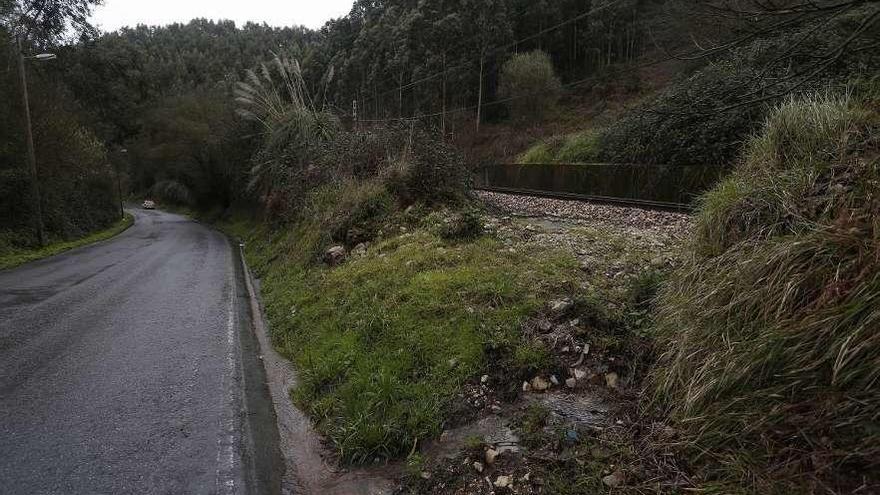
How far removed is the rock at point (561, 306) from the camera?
4.58 metres

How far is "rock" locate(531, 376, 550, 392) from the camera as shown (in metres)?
3.89

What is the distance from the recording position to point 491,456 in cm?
Answer: 336

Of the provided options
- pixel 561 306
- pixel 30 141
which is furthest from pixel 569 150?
pixel 30 141

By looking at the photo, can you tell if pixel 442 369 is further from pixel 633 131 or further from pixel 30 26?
pixel 30 26

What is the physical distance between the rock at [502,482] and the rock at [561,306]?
5.76ft

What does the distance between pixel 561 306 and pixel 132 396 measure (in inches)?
167

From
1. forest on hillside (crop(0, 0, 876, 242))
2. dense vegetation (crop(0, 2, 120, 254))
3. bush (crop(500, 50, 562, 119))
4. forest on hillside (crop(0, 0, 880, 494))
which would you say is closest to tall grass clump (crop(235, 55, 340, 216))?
forest on hillside (crop(0, 0, 880, 494))

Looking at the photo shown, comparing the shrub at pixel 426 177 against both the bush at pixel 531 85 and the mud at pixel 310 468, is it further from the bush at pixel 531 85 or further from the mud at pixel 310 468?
the bush at pixel 531 85

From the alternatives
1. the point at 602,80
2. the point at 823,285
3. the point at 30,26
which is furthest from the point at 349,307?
the point at 602,80

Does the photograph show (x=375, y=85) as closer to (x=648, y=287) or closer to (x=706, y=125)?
(x=706, y=125)

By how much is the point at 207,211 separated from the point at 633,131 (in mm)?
37686

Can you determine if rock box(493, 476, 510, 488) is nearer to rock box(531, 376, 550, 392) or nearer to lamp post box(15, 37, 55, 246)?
rock box(531, 376, 550, 392)

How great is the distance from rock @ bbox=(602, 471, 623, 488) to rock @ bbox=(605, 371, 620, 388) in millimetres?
868

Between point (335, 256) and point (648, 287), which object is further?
point (335, 256)
